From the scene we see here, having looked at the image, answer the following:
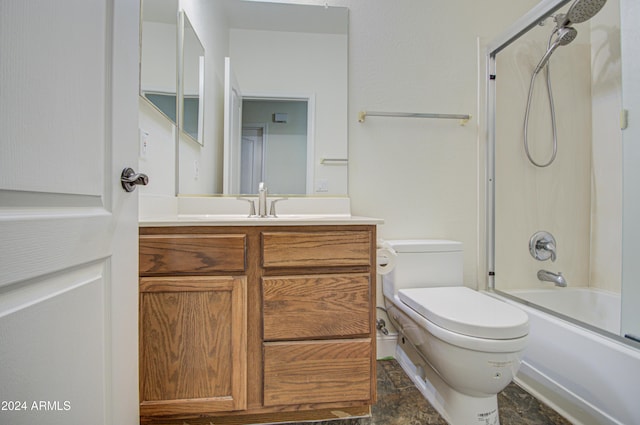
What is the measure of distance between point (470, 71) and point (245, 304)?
1.89 meters

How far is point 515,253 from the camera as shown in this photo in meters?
1.82

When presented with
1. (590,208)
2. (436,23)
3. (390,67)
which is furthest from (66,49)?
(590,208)

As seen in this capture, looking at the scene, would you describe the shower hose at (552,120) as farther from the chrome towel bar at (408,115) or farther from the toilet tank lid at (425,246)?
the toilet tank lid at (425,246)

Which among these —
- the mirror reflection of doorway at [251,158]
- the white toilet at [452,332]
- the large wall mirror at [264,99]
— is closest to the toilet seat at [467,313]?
the white toilet at [452,332]

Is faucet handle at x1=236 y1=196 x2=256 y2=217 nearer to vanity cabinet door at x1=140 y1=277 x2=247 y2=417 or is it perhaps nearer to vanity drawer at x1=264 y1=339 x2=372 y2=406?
vanity cabinet door at x1=140 y1=277 x2=247 y2=417

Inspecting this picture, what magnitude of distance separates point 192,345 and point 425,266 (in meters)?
1.17

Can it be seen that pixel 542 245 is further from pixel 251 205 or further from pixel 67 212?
pixel 67 212

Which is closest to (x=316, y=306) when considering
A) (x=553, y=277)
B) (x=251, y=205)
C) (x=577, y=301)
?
(x=251, y=205)

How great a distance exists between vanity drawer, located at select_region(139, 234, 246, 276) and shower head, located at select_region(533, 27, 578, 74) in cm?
202

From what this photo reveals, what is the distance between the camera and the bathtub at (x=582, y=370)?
3.39 ft

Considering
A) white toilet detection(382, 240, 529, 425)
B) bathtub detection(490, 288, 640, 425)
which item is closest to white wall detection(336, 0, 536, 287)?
white toilet detection(382, 240, 529, 425)

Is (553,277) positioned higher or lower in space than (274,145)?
lower

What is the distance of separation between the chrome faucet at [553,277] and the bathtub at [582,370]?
207 millimetres

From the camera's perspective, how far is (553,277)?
1.72m
